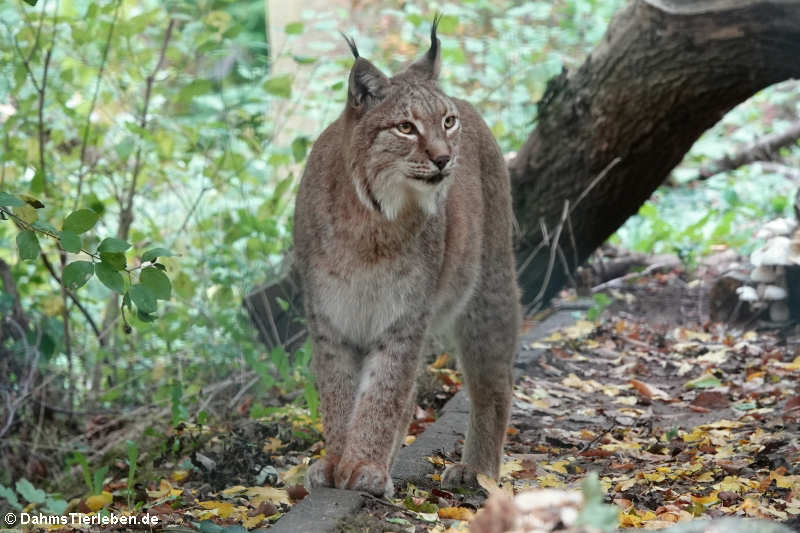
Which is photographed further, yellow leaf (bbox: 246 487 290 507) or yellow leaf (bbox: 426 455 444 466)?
yellow leaf (bbox: 426 455 444 466)

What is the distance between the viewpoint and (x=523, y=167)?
21.7 feet

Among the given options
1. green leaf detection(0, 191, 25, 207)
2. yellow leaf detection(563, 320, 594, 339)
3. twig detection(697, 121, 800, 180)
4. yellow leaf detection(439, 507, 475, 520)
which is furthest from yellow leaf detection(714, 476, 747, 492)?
twig detection(697, 121, 800, 180)

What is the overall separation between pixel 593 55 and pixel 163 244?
2970 mm

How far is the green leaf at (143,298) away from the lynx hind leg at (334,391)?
0.99m

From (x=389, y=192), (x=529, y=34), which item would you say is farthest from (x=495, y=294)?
(x=529, y=34)

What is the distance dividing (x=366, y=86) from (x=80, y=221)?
1.31 m

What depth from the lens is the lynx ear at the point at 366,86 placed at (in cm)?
378

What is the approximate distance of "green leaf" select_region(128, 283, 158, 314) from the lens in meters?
2.89

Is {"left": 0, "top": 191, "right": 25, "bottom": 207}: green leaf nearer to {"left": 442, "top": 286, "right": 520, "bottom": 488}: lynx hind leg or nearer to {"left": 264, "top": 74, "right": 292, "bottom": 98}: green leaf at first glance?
{"left": 442, "top": 286, "right": 520, "bottom": 488}: lynx hind leg

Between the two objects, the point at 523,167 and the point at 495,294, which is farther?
the point at 523,167

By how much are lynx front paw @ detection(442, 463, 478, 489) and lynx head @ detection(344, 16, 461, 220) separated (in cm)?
107

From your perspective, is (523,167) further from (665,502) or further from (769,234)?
(665,502)

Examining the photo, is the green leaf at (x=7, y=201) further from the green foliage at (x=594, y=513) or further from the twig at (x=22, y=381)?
the twig at (x=22, y=381)

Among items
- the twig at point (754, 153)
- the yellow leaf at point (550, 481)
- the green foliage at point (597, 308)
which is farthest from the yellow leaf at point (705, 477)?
the twig at point (754, 153)
